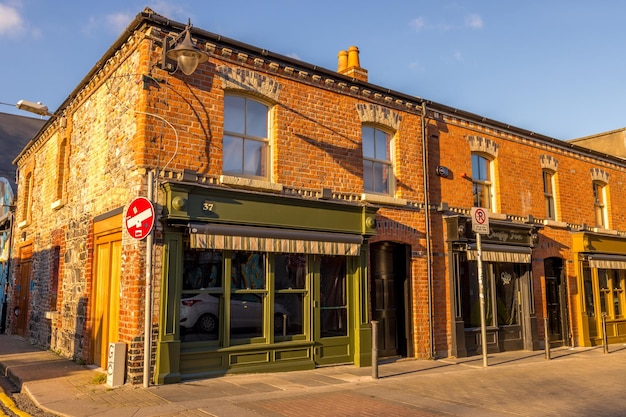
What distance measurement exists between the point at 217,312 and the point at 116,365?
72.9 inches

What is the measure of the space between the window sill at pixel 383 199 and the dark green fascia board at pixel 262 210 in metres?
0.42

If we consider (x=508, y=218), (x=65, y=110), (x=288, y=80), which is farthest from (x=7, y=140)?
(x=508, y=218)

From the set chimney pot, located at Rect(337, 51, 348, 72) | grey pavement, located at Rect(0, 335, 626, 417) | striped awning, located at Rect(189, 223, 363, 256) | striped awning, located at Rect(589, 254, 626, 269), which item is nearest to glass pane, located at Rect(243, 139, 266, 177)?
striped awning, located at Rect(189, 223, 363, 256)

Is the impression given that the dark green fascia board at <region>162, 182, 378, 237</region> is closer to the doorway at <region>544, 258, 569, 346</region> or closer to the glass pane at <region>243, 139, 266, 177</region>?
the glass pane at <region>243, 139, 266, 177</region>

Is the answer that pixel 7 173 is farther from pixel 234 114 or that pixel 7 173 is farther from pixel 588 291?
pixel 588 291

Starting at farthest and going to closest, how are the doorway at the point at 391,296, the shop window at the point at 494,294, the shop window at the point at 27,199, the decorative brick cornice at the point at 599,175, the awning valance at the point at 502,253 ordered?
1. the decorative brick cornice at the point at 599,175
2. the shop window at the point at 27,199
3. the shop window at the point at 494,294
4. the awning valance at the point at 502,253
5. the doorway at the point at 391,296

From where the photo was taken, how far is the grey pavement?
690cm

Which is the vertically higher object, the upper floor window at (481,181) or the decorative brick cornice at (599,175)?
the decorative brick cornice at (599,175)

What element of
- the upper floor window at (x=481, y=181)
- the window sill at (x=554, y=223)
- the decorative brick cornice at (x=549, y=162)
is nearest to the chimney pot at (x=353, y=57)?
the upper floor window at (x=481, y=181)

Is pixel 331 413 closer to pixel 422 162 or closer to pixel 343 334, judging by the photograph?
pixel 343 334

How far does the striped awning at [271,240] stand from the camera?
8.69 metres

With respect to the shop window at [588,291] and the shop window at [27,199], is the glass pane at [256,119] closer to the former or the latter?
the shop window at [27,199]

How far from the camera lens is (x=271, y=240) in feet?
31.2

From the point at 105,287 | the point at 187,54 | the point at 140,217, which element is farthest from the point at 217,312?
the point at 187,54
